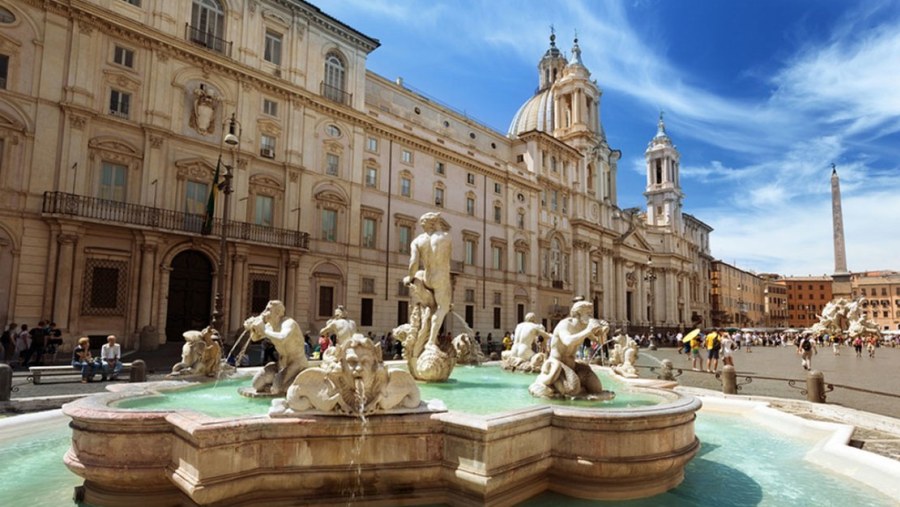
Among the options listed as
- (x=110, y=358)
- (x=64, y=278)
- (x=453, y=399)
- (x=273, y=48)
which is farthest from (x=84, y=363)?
(x=273, y=48)

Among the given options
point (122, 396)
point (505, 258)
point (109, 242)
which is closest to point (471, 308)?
point (505, 258)

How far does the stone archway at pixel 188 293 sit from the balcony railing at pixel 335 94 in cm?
1091

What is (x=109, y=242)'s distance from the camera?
19516 millimetres

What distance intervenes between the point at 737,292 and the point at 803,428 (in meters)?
105

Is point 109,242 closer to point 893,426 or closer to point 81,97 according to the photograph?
point 81,97

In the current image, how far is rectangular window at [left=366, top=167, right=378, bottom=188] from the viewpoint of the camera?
29.6 metres

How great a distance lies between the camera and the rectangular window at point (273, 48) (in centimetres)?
2550

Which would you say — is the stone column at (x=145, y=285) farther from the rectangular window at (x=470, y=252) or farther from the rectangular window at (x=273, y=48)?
the rectangular window at (x=470, y=252)

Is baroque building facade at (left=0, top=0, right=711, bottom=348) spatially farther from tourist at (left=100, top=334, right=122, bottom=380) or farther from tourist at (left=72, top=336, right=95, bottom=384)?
tourist at (left=72, top=336, right=95, bottom=384)

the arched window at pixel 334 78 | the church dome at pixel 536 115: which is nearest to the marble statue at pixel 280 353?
the arched window at pixel 334 78

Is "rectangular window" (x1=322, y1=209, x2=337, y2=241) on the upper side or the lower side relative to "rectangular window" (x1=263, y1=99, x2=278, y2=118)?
lower

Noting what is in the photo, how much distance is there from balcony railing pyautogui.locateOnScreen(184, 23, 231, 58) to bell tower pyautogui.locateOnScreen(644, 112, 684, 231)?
216 ft

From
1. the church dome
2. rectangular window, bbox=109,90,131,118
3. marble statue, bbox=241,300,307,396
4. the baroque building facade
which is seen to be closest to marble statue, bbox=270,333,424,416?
marble statue, bbox=241,300,307,396

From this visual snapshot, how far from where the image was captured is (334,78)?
28.5 metres
